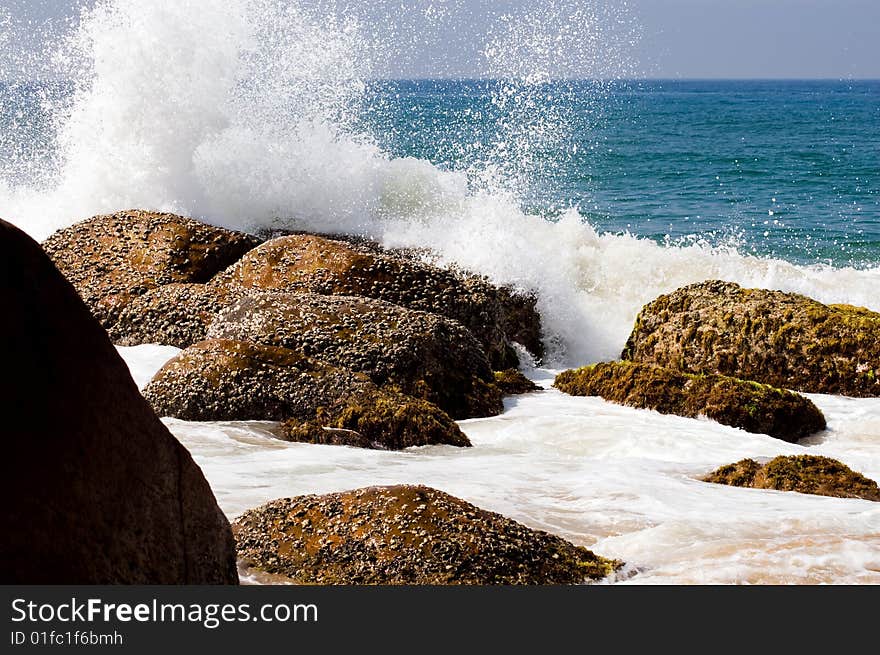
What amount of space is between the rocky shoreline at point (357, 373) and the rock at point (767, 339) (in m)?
0.02

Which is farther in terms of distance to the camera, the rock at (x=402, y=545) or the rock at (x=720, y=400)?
the rock at (x=720, y=400)

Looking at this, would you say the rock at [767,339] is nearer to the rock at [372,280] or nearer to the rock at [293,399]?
the rock at [372,280]

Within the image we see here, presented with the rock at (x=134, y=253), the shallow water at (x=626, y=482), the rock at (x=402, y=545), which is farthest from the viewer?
the rock at (x=134, y=253)

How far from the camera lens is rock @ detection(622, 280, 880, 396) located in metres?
9.00

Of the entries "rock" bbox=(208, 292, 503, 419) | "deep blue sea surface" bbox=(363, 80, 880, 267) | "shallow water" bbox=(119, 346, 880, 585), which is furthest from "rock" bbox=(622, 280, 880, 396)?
"deep blue sea surface" bbox=(363, 80, 880, 267)

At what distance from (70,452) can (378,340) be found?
5.00m

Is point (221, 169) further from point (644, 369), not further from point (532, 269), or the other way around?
point (644, 369)

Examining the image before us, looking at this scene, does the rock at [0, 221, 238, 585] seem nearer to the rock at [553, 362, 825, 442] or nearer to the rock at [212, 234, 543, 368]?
the rock at [553, 362, 825, 442]

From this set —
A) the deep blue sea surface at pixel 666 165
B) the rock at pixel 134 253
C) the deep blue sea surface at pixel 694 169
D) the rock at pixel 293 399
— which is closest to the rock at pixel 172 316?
the rock at pixel 134 253

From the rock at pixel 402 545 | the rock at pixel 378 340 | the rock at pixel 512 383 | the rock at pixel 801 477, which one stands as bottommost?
the rock at pixel 402 545

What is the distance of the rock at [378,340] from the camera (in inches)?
304

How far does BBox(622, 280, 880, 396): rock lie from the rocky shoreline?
0.02 meters

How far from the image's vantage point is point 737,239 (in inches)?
838

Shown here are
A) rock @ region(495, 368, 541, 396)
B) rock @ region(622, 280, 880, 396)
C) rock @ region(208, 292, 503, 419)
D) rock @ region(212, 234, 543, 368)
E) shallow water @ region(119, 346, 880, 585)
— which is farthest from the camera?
rock @ region(212, 234, 543, 368)
